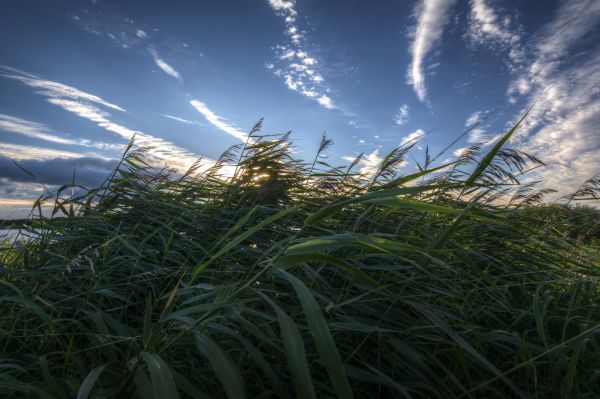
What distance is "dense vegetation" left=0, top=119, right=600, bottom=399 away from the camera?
1.22m

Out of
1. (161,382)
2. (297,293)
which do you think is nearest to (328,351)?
(297,293)

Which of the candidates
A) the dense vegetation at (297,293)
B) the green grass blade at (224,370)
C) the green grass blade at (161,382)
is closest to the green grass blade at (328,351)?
the dense vegetation at (297,293)

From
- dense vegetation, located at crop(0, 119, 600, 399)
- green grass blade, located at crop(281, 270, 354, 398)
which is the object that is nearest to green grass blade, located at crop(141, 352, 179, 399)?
dense vegetation, located at crop(0, 119, 600, 399)

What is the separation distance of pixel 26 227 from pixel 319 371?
3.28 metres

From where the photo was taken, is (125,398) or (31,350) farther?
(31,350)

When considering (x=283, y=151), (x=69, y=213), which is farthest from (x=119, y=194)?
(x=283, y=151)

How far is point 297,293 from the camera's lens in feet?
3.30

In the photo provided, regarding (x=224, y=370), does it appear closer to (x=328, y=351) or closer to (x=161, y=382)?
(x=161, y=382)

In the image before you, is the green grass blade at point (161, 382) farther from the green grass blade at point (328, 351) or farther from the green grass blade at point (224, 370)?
the green grass blade at point (328, 351)

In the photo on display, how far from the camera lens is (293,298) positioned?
193 cm

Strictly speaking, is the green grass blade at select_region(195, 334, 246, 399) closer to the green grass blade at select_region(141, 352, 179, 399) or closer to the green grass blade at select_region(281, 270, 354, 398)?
the green grass blade at select_region(141, 352, 179, 399)

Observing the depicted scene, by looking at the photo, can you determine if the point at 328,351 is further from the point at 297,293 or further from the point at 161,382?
the point at 161,382

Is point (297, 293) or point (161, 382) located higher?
point (297, 293)

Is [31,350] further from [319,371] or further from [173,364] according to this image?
[319,371]
